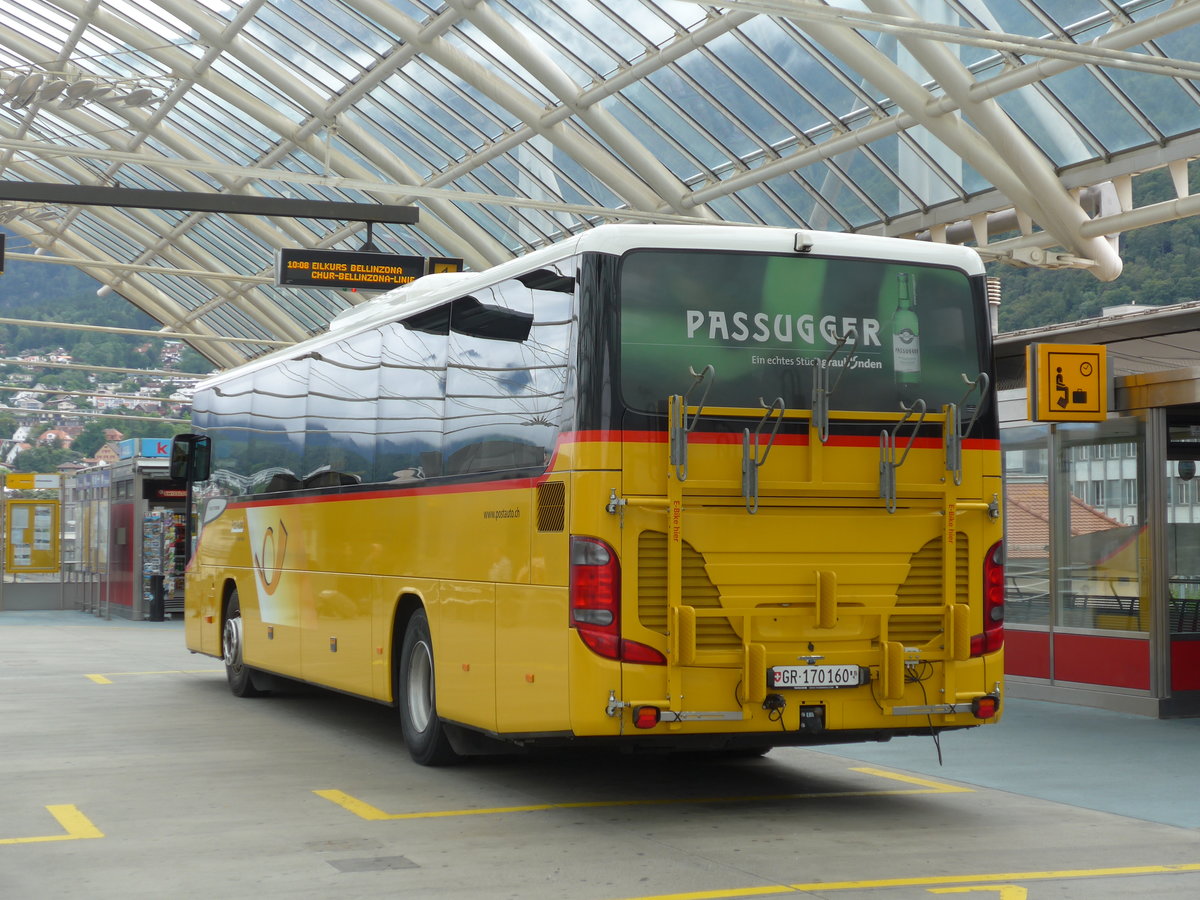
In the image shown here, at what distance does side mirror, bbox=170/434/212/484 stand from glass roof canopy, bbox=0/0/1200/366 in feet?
23.5

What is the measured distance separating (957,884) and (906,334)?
319 centimetres

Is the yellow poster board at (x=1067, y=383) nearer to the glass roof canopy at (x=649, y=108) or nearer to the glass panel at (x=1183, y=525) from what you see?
the glass panel at (x=1183, y=525)

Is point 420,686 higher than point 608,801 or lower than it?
higher

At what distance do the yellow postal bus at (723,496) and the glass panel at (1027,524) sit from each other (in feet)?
18.4

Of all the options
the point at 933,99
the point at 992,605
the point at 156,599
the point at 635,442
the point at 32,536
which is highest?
the point at 933,99

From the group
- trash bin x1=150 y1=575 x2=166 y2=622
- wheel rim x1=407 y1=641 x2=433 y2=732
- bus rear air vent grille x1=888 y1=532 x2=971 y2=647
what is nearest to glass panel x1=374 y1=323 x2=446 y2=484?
wheel rim x1=407 y1=641 x2=433 y2=732

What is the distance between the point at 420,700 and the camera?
10.2m

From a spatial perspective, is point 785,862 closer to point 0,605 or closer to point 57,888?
point 57,888

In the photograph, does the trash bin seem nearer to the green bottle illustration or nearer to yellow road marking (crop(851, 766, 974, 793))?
yellow road marking (crop(851, 766, 974, 793))

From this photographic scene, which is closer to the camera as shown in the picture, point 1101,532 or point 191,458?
point 1101,532

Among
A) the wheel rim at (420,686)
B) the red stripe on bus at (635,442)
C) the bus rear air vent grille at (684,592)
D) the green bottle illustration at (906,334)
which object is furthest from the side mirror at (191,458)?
the green bottle illustration at (906,334)

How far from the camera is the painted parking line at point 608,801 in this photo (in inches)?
328

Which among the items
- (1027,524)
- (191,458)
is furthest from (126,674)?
(1027,524)

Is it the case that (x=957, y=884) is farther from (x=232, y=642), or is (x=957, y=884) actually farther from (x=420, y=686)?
(x=232, y=642)
